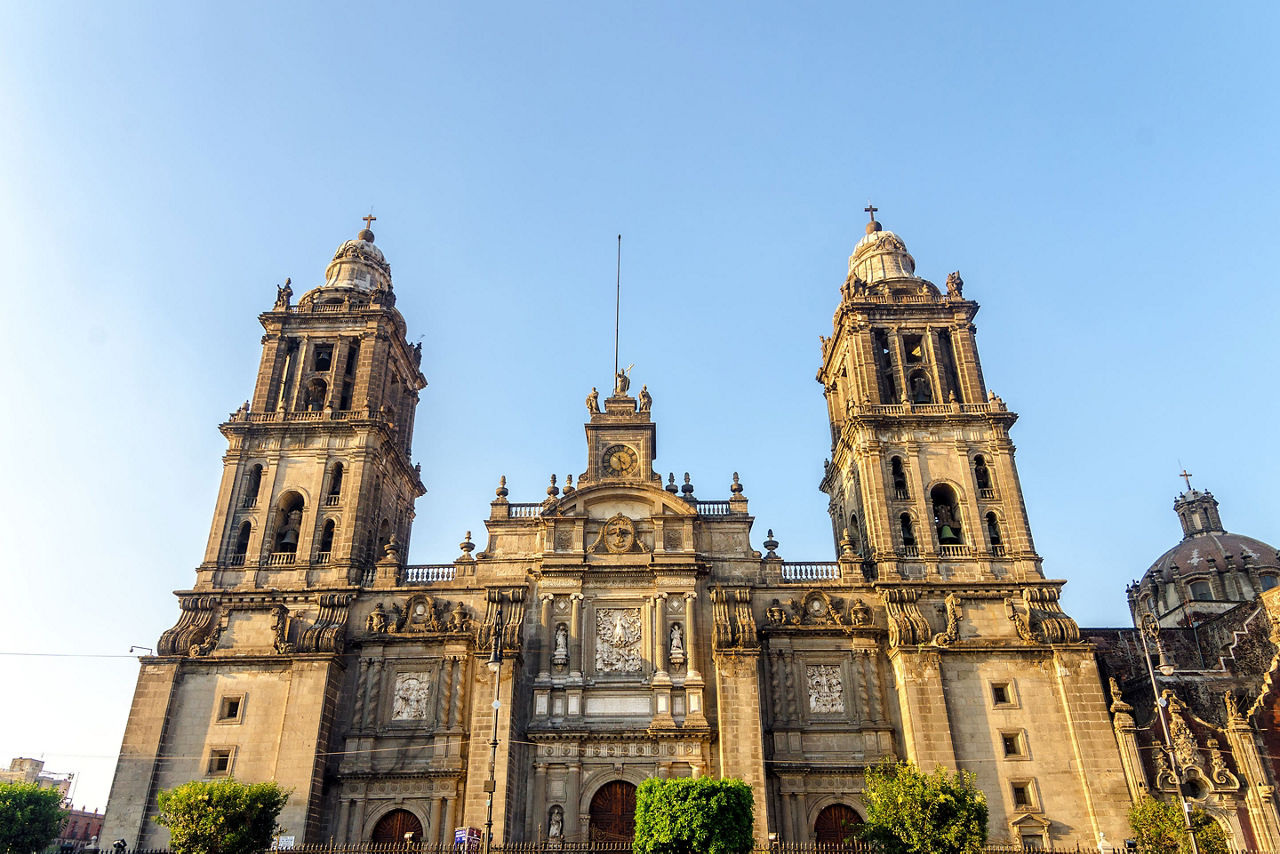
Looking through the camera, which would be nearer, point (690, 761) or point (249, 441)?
point (690, 761)

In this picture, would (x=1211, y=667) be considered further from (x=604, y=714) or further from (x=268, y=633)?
(x=268, y=633)

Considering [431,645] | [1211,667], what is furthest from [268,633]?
[1211,667]

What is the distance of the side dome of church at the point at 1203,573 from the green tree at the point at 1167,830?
2567 cm

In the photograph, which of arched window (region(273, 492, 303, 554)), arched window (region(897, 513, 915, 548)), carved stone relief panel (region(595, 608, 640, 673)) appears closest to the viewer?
carved stone relief panel (region(595, 608, 640, 673))

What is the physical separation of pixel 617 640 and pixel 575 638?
1716 millimetres

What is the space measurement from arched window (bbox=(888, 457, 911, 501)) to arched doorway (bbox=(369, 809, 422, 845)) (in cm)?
2380

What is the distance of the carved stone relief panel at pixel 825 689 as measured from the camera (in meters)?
36.4

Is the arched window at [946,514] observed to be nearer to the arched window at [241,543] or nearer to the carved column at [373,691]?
the carved column at [373,691]

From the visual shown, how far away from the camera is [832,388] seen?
1982 inches

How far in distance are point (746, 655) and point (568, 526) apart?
31.3ft

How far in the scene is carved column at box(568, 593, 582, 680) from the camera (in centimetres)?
3734

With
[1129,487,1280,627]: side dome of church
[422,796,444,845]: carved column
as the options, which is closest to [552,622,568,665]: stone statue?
[422,796,444,845]: carved column

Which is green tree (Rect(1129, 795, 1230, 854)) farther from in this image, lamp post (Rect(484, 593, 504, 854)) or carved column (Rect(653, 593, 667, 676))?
lamp post (Rect(484, 593, 504, 854))

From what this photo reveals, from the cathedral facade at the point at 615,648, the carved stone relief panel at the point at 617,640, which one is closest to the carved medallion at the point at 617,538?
the cathedral facade at the point at 615,648
